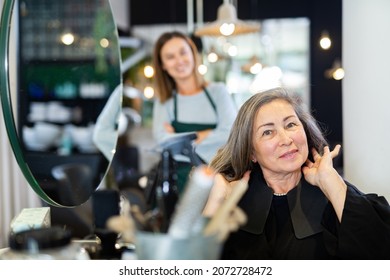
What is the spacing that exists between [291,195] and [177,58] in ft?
2.12

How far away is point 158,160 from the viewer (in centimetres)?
154

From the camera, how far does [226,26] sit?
230 centimetres

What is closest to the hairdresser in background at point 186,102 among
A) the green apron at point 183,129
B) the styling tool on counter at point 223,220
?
the green apron at point 183,129

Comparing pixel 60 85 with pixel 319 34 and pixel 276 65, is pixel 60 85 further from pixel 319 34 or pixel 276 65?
pixel 319 34

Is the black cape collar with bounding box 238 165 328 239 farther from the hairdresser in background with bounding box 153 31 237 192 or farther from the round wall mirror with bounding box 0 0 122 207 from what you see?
the round wall mirror with bounding box 0 0 122 207

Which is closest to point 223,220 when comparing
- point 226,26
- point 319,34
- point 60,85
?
point 319,34

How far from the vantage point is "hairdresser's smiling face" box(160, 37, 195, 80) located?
1.56m

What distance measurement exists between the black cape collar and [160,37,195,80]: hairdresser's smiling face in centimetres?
50

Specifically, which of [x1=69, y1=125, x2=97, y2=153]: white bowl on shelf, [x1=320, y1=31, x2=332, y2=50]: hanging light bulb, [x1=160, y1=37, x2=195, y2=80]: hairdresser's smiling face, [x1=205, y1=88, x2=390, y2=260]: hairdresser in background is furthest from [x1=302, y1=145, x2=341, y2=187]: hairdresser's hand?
[x1=69, y1=125, x2=97, y2=153]: white bowl on shelf

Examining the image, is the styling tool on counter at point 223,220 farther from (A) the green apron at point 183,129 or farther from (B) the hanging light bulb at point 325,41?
(B) the hanging light bulb at point 325,41

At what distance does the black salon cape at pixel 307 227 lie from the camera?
1089mm

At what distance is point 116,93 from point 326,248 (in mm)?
747

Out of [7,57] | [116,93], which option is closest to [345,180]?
[116,93]
